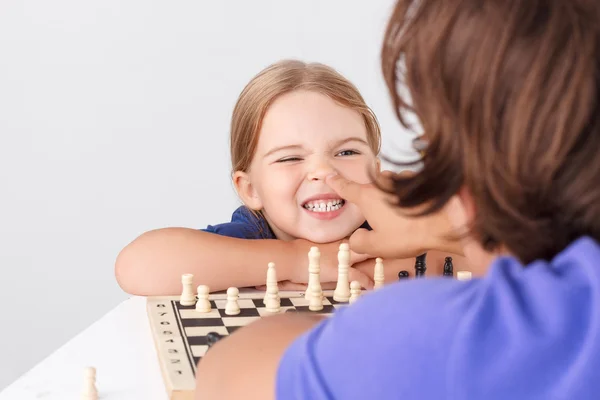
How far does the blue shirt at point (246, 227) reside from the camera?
195 cm

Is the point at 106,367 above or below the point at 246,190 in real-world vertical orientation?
below

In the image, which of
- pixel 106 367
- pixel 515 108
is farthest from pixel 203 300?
pixel 515 108

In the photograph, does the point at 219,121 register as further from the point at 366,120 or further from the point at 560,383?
the point at 560,383

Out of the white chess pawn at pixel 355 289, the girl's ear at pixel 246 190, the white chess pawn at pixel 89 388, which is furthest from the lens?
the girl's ear at pixel 246 190

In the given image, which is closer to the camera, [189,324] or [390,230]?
[189,324]

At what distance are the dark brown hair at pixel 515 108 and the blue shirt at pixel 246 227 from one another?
43.0 inches

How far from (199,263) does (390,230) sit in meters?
0.36

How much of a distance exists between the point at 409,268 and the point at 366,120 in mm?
380

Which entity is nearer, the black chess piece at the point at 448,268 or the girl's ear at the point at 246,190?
the black chess piece at the point at 448,268

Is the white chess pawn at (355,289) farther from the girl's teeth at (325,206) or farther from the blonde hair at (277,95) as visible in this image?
the blonde hair at (277,95)

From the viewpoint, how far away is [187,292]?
157 centimetres

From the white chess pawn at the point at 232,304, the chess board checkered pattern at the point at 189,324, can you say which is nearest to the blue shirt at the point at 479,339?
the chess board checkered pattern at the point at 189,324

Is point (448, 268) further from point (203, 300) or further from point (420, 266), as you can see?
point (203, 300)

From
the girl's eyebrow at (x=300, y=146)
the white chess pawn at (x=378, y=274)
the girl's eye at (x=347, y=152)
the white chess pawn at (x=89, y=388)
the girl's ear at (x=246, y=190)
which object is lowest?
the white chess pawn at (x=89, y=388)
